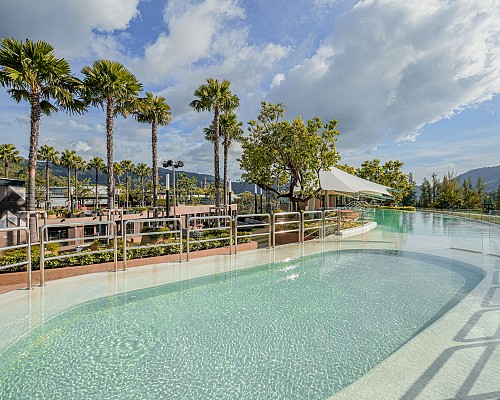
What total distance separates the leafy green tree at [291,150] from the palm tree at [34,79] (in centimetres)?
772

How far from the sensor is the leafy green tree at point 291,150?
488 inches

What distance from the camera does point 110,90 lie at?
13484 mm

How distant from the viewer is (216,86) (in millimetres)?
19078

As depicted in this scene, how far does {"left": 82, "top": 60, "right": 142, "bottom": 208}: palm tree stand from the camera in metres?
13.1

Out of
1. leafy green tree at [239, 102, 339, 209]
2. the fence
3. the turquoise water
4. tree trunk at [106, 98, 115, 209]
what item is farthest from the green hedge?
tree trunk at [106, 98, 115, 209]

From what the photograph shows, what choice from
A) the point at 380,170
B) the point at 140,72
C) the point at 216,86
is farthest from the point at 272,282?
the point at 380,170

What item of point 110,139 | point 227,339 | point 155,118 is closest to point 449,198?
point 155,118

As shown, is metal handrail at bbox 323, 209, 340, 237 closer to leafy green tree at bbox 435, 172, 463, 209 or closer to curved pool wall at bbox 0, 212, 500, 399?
curved pool wall at bbox 0, 212, 500, 399

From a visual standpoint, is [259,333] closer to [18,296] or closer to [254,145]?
[18,296]

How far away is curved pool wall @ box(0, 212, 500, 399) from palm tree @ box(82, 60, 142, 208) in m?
9.76

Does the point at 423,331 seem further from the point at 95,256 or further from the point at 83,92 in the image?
the point at 83,92

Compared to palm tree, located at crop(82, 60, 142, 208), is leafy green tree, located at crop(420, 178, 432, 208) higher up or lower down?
lower down

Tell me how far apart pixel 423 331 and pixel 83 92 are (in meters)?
14.5

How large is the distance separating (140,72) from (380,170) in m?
27.9
